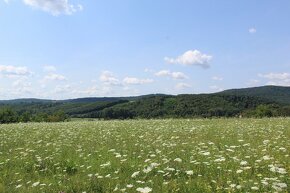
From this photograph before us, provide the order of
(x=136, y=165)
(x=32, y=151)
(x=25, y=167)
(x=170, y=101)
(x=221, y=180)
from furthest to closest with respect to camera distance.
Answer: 1. (x=170, y=101)
2. (x=32, y=151)
3. (x=25, y=167)
4. (x=136, y=165)
5. (x=221, y=180)

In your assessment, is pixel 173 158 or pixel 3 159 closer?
pixel 173 158

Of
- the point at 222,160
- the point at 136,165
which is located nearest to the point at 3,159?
the point at 136,165

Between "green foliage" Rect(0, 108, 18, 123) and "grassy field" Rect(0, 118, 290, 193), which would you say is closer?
"grassy field" Rect(0, 118, 290, 193)

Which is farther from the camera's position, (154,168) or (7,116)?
(7,116)

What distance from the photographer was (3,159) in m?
15.9

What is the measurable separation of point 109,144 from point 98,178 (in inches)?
276

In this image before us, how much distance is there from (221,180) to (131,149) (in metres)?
6.53

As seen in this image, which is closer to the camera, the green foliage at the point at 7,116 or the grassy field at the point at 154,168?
the grassy field at the point at 154,168

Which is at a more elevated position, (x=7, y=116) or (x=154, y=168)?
(x=154, y=168)

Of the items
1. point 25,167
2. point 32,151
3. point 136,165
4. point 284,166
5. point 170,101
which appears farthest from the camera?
point 170,101

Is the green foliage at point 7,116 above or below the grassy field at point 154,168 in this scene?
below

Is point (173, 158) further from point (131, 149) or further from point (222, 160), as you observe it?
point (131, 149)

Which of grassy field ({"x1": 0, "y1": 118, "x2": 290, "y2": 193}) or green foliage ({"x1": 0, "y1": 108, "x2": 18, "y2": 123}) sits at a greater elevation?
grassy field ({"x1": 0, "y1": 118, "x2": 290, "y2": 193})

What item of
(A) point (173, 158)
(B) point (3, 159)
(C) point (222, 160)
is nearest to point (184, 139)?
(A) point (173, 158)
